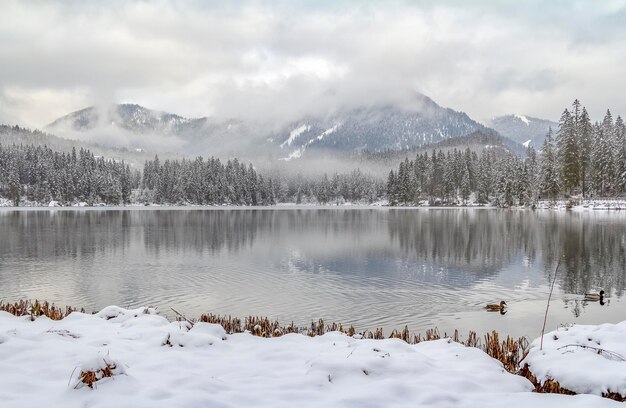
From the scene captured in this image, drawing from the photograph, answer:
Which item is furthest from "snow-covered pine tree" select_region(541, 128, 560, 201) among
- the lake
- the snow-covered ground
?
the snow-covered ground

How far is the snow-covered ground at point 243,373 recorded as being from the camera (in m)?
6.82

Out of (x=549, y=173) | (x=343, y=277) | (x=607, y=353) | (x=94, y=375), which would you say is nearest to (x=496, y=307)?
(x=343, y=277)

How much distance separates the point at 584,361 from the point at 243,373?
648 cm

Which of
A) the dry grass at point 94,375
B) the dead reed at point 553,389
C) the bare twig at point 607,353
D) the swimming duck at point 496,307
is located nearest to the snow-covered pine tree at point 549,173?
the swimming duck at point 496,307

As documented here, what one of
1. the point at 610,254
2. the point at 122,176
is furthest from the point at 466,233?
the point at 122,176

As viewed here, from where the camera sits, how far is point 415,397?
7094 mm

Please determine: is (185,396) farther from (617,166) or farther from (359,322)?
(617,166)

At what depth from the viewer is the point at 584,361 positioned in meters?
8.52

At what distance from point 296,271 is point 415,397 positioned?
22034mm

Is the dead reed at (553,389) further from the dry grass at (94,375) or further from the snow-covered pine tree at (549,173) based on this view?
the snow-covered pine tree at (549,173)

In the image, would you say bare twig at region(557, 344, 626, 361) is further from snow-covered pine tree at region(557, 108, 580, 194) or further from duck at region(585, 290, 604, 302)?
snow-covered pine tree at region(557, 108, 580, 194)

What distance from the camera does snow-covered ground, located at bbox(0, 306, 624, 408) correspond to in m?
6.82

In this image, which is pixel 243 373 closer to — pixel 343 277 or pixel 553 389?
pixel 553 389

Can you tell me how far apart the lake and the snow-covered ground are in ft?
25.5
